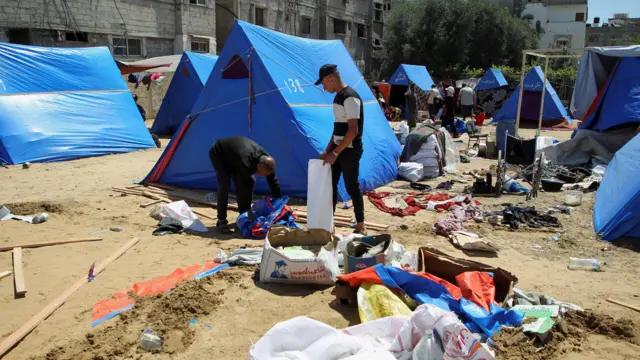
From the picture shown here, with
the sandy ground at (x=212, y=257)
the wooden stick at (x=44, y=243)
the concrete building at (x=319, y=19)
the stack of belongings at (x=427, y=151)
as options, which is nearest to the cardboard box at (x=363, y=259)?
the sandy ground at (x=212, y=257)

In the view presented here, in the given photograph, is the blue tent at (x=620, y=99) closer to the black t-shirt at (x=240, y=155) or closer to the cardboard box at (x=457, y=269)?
the cardboard box at (x=457, y=269)

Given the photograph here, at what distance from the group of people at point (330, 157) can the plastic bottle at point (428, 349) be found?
2448 mm

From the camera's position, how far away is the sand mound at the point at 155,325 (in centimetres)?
299

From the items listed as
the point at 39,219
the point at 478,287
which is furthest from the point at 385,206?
the point at 39,219

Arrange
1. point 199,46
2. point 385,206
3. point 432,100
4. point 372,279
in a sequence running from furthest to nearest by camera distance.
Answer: point 199,46 → point 432,100 → point 385,206 → point 372,279

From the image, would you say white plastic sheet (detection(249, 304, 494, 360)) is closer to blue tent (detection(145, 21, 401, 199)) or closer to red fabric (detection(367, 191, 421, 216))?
red fabric (detection(367, 191, 421, 216))

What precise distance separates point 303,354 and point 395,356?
55 cm

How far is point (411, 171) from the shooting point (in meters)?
8.22

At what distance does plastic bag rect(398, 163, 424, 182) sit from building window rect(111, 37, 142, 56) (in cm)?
1589

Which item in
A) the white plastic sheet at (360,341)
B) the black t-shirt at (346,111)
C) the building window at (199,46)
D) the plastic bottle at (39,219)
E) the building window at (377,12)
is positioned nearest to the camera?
the white plastic sheet at (360,341)

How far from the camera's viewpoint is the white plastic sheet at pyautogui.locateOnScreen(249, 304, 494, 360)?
2.54 meters

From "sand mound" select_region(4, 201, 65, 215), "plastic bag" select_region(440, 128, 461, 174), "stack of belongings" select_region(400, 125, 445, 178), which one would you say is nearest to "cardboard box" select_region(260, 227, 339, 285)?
"sand mound" select_region(4, 201, 65, 215)

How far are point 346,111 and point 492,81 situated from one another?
1812 cm

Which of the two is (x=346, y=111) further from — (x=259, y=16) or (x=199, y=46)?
(x=259, y=16)
